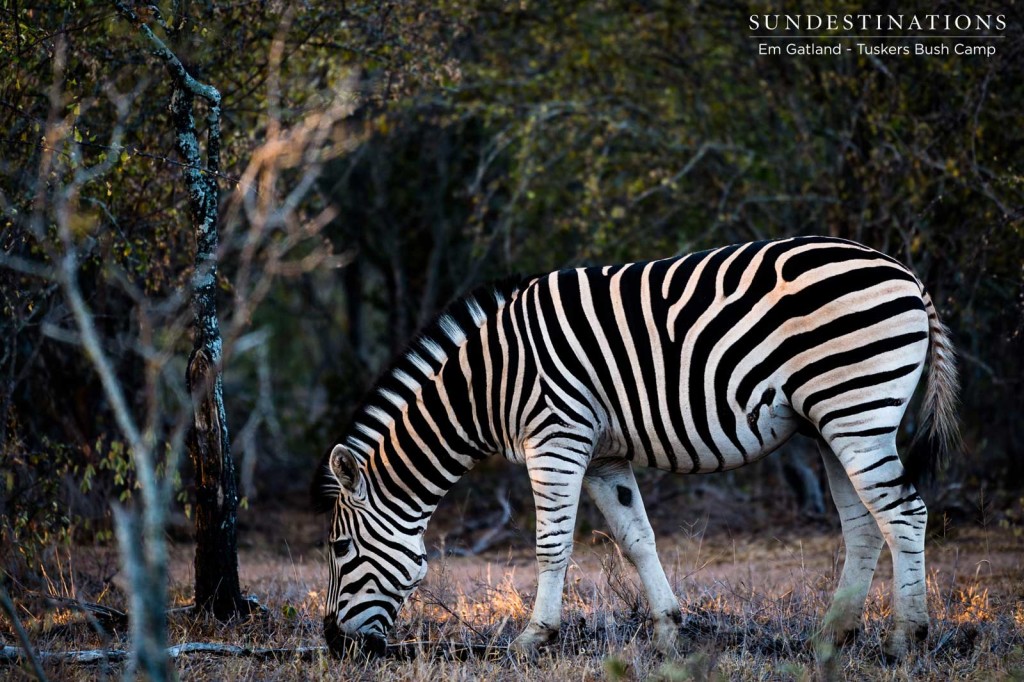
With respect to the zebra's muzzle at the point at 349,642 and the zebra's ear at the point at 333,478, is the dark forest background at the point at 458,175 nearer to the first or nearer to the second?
the zebra's ear at the point at 333,478

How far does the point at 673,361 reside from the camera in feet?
17.0

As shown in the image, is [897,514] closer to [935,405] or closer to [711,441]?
[935,405]

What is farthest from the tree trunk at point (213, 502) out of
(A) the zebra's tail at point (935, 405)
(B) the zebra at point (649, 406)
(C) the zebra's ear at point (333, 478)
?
(A) the zebra's tail at point (935, 405)

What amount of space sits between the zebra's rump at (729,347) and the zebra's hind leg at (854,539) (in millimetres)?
420

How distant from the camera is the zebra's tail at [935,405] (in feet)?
16.8

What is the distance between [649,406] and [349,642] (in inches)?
77.3

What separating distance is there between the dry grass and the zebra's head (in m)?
0.21

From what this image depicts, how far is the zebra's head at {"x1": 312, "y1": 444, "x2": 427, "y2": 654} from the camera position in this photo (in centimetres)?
527

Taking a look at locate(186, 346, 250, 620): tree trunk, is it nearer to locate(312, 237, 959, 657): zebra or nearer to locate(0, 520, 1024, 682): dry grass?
locate(0, 520, 1024, 682): dry grass

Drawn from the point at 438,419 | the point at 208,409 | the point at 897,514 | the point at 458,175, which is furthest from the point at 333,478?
the point at 458,175

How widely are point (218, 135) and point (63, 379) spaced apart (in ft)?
13.1

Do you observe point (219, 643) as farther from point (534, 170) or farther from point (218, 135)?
point (534, 170)

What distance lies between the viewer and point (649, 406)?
17.0ft

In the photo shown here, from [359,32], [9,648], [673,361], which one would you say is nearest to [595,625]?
[673,361]
